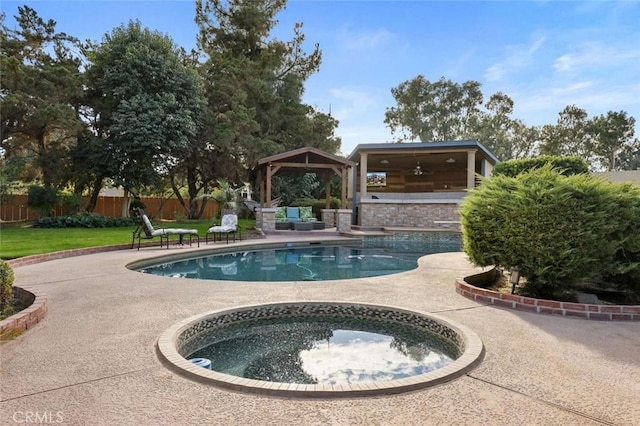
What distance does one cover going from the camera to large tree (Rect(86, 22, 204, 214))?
18250 mm

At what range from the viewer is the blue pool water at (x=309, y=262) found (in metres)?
8.81

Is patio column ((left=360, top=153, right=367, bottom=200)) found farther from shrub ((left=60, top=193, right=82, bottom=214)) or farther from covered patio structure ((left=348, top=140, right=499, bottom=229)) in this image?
shrub ((left=60, top=193, right=82, bottom=214))

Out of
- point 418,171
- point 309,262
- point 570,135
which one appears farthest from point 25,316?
point 570,135

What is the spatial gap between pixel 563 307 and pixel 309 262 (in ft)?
21.8

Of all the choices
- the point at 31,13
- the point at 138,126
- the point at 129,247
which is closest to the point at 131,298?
the point at 129,247

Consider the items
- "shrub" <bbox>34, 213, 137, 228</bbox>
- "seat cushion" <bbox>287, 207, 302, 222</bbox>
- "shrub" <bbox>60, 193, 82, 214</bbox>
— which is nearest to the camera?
"shrub" <bbox>34, 213, 137, 228</bbox>

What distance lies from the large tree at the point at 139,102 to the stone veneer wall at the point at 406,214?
972 centimetres

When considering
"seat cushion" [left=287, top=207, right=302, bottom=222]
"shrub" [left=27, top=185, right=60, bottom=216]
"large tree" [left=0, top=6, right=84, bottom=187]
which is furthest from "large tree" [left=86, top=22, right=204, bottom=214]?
"seat cushion" [left=287, top=207, right=302, bottom=222]

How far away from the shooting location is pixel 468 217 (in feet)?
21.4

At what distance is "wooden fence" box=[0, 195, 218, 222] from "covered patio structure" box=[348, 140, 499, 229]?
1040 centimetres

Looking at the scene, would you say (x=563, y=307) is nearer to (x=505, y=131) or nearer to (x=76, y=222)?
(x=76, y=222)

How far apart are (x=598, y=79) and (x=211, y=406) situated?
1378 centimetres

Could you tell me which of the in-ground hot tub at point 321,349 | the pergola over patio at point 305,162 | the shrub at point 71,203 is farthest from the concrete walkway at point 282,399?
the shrub at point 71,203

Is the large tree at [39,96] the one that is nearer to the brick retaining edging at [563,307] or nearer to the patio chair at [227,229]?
the patio chair at [227,229]
